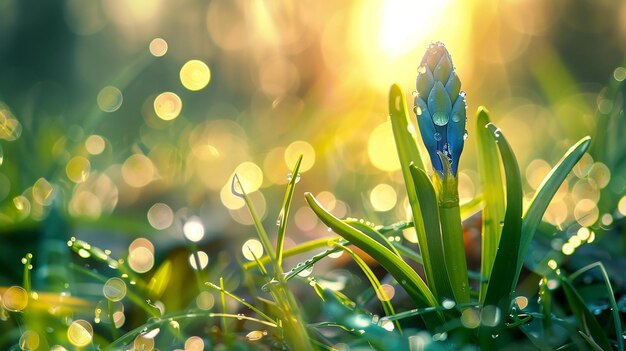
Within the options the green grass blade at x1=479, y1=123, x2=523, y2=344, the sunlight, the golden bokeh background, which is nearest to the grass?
the green grass blade at x1=479, y1=123, x2=523, y2=344

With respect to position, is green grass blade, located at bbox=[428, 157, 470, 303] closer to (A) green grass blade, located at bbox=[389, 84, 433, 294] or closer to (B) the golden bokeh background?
(A) green grass blade, located at bbox=[389, 84, 433, 294]

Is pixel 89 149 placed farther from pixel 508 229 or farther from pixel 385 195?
pixel 508 229

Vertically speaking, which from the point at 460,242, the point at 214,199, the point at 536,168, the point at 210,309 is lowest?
the point at 536,168

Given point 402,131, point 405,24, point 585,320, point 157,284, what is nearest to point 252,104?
point 405,24

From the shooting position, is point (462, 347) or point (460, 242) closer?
point (462, 347)

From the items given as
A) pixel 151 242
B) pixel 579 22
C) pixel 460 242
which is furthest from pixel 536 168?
pixel 579 22

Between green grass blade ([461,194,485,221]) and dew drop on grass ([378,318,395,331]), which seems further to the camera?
green grass blade ([461,194,485,221])

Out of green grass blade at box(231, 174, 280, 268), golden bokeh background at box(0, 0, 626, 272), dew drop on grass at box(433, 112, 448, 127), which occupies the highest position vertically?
dew drop on grass at box(433, 112, 448, 127)
